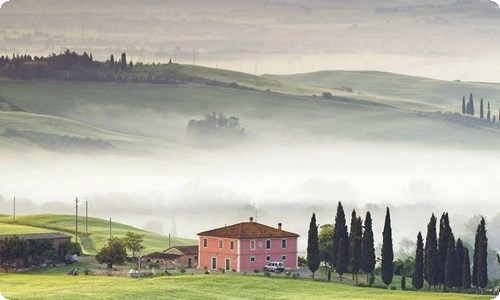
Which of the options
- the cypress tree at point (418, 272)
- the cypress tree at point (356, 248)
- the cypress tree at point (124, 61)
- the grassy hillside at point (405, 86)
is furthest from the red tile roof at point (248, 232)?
the grassy hillside at point (405, 86)

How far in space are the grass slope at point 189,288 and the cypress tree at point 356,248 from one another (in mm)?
4131

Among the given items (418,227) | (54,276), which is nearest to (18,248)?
(54,276)

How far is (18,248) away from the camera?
9350 centimetres

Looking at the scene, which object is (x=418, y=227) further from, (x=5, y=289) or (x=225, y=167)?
(x=5, y=289)

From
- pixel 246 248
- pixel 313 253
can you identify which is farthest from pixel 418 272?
pixel 246 248

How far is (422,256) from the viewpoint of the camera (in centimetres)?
9081

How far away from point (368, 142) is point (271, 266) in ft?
142

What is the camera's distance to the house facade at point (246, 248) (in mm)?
93438

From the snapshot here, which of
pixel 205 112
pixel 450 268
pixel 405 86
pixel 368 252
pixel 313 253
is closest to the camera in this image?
pixel 450 268

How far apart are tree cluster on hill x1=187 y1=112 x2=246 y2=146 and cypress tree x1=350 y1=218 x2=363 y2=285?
2529 cm

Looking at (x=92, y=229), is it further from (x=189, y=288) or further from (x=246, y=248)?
(x=189, y=288)

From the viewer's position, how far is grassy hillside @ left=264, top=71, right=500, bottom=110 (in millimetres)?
140000

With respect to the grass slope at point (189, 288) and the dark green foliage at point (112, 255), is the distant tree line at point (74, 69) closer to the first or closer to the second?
the dark green foliage at point (112, 255)

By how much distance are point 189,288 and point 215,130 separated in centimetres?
3812
